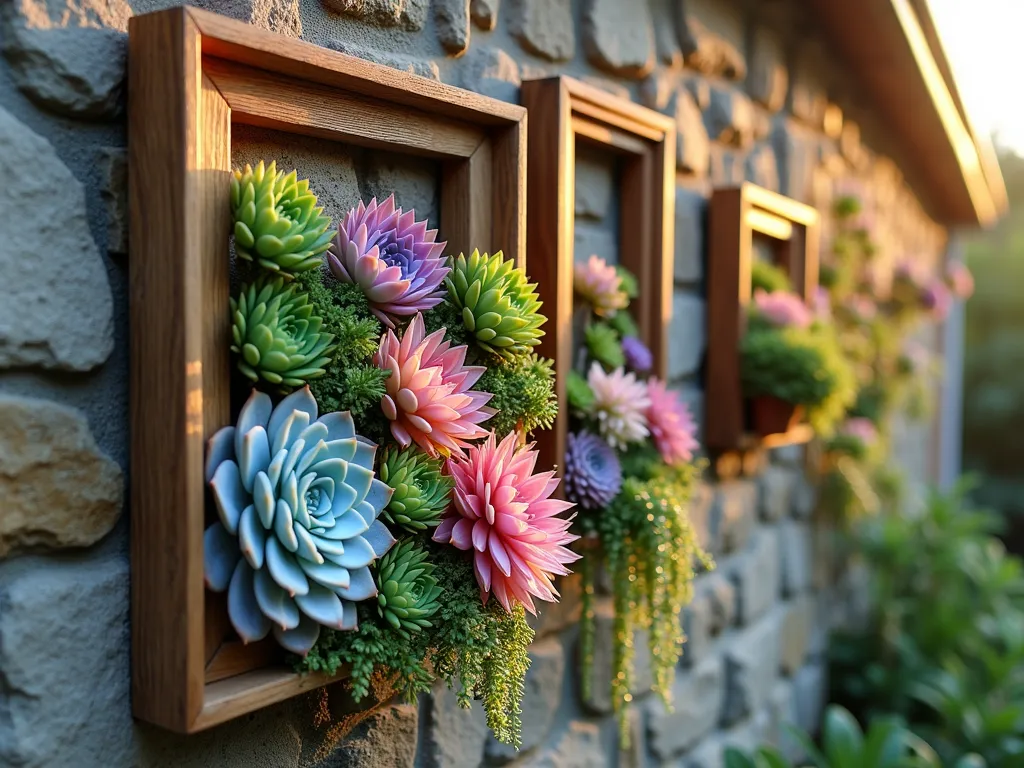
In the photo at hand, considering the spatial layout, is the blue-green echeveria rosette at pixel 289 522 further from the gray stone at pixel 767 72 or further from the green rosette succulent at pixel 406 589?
the gray stone at pixel 767 72

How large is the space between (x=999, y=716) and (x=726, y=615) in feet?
2.92

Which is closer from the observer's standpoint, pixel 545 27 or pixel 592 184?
pixel 545 27

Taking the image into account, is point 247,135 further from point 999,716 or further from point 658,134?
point 999,716

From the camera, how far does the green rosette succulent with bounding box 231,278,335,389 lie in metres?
0.83

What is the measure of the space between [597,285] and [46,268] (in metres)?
0.82

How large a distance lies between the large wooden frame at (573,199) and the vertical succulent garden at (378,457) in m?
0.21

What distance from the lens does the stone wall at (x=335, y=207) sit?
75 centimetres

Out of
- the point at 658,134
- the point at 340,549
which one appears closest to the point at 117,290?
the point at 340,549

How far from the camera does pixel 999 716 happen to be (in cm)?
233

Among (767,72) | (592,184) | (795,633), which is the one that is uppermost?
(767,72)

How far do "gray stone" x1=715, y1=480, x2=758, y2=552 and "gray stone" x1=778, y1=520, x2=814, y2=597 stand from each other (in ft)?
0.90

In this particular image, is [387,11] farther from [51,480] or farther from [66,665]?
[66,665]

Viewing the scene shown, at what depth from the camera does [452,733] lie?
121 cm

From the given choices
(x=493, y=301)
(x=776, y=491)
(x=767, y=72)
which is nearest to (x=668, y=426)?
(x=493, y=301)
